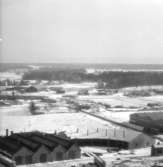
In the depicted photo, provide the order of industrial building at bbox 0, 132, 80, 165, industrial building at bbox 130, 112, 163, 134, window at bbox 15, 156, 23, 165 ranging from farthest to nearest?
industrial building at bbox 130, 112, 163, 134 → industrial building at bbox 0, 132, 80, 165 → window at bbox 15, 156, 23, 165

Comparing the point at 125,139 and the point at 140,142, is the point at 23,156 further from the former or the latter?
the point at 140,142

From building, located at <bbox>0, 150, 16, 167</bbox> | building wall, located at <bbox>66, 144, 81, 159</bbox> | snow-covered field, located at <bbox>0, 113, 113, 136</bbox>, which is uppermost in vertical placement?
building, located at <bbox>0, 150, 16, 167</bbox>

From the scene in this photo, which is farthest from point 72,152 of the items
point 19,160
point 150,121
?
point 150,121

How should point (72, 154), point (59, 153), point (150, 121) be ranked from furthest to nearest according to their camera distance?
point (150, 121)
point (72, 154)
point (59, 153)

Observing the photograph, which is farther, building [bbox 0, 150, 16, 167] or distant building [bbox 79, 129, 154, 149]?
distant building [bbox 79, 129, 154, 149]

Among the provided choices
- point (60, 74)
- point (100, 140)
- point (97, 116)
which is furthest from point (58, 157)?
point (60, 74)

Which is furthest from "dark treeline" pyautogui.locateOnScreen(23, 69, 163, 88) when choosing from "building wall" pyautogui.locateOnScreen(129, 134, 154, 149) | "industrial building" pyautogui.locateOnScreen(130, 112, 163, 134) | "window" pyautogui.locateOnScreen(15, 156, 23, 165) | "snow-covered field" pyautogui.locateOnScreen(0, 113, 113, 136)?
"window" pyautogui.locateOnScreen(15, 156, 23, 165)

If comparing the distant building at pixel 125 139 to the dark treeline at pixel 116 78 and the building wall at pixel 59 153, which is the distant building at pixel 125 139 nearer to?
the building wall at pixel 59 153

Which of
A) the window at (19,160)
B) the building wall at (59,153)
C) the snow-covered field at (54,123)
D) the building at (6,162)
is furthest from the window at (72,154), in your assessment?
the snow-covered field at (54,123)

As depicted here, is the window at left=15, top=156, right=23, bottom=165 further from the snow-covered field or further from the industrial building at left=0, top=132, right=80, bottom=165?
the snow-covered field
